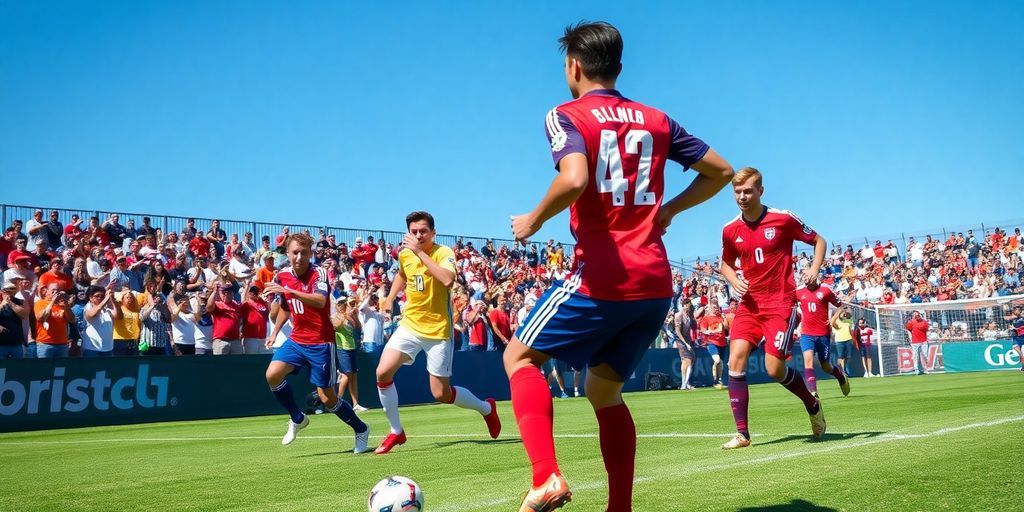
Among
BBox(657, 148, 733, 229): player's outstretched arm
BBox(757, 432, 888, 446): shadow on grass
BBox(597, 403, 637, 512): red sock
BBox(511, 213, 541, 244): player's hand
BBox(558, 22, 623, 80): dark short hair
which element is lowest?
BBox(757, 432, 888, 446): shadow on grass

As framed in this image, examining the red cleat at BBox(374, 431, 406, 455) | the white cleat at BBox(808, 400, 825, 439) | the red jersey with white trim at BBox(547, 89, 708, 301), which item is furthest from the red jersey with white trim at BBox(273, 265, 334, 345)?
the red jersey with white trim at BBox(547, 89, 708, 301)

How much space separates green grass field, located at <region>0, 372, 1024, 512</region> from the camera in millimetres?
4844

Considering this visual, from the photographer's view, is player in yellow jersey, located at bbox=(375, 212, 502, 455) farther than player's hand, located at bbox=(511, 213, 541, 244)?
Yes

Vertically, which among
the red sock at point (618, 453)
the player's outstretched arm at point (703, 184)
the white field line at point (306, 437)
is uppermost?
the player's outstretched arm at point (703, 184)

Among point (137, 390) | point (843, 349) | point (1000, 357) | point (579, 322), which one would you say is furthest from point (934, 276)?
point (579, 322)

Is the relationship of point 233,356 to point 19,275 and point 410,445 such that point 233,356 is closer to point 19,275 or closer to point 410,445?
point 19,275

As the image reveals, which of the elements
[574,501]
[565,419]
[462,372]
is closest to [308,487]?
[574,501]

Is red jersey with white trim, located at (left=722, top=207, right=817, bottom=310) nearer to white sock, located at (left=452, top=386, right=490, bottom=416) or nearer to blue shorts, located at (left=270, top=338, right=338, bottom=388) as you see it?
white sock, located at (left=452, top=386, right=490, bottom=416)

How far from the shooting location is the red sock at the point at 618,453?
4082 mm

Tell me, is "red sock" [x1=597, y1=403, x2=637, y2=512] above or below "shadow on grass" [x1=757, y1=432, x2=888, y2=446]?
above

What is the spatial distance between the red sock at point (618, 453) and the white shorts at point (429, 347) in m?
5.46

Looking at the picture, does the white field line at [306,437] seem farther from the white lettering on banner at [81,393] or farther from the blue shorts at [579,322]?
the blue shorts at [579,322]

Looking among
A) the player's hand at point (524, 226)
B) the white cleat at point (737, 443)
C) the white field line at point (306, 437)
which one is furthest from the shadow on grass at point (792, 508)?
the white field line at point (306, 437)

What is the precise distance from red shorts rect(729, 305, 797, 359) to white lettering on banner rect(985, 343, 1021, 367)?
28.1 m
